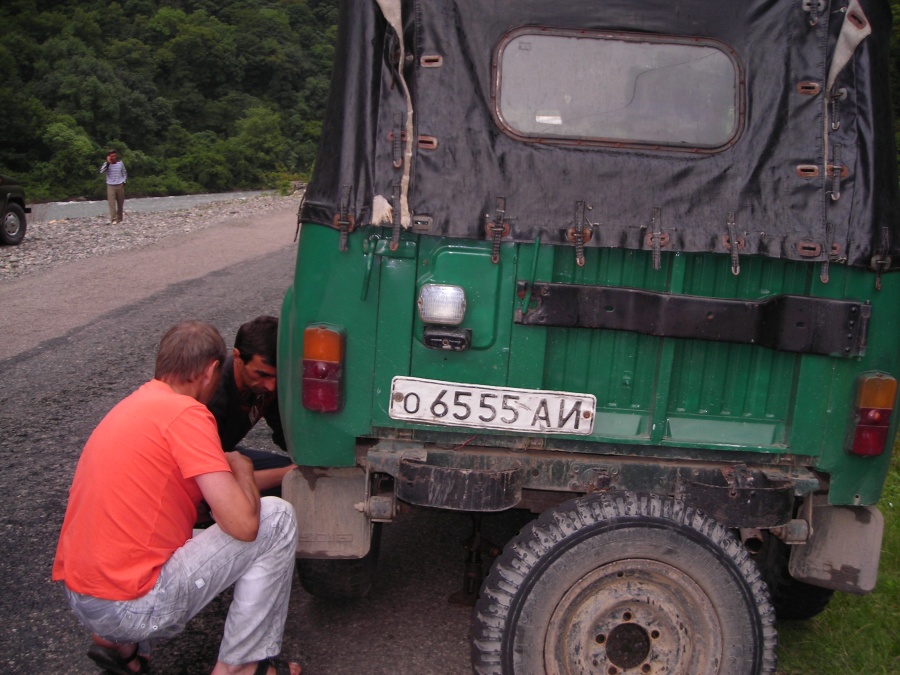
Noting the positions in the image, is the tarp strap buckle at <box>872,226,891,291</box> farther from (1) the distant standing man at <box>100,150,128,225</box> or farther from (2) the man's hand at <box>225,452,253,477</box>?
(1) the distant standing man at <box>100,150,128,225</box>

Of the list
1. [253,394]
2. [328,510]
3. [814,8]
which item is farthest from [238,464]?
[814,8]

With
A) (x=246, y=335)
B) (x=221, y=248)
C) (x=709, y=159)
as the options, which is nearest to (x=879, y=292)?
(x=709, y=159)

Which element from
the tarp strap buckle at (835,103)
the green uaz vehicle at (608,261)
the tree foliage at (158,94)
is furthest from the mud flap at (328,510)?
the tree foliage at (158,94)

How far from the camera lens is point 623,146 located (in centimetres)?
336

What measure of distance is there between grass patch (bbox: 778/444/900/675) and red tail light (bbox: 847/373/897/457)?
115 centimetres

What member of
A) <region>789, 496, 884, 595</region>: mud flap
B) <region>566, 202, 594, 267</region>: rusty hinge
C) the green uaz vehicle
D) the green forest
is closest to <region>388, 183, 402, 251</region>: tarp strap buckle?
the green uaz vehicle

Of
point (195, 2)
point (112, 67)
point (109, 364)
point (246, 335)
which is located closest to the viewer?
point (246, 335)

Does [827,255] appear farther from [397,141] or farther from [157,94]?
[157,94]

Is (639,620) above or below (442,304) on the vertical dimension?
below

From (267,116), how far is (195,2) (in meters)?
23.5

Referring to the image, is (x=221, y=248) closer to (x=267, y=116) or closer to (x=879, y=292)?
(x=879, y=292)

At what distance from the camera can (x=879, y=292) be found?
325 cm

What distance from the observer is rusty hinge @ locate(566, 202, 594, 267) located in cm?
322

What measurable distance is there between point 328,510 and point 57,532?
205 centimetres
